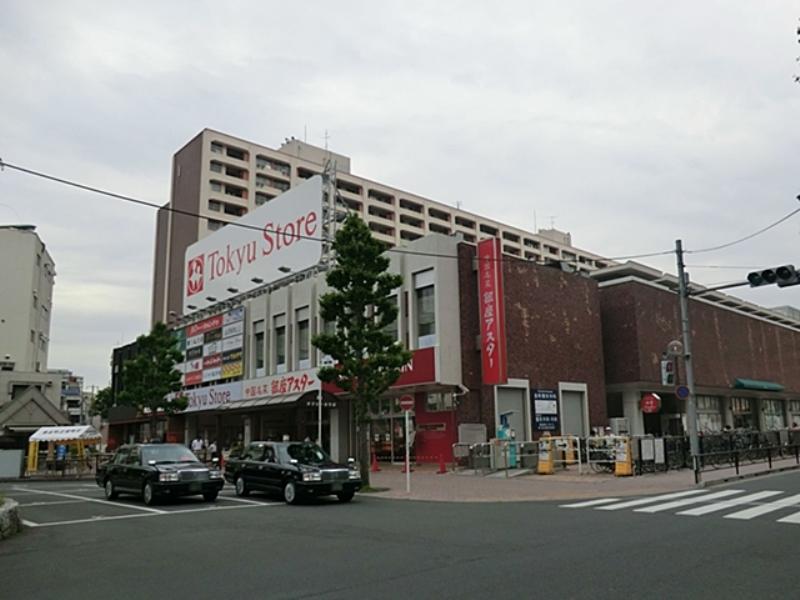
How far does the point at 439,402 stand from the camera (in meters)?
29.3

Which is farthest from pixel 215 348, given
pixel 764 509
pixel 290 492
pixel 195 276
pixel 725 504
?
pixel 764 509

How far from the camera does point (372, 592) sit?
24.0ft

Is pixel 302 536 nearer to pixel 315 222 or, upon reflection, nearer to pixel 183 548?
pixel 183 548

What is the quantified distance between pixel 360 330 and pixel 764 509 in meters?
12.4

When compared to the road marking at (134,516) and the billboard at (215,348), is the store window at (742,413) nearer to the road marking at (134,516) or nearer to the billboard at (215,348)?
the billboard at (215,348)

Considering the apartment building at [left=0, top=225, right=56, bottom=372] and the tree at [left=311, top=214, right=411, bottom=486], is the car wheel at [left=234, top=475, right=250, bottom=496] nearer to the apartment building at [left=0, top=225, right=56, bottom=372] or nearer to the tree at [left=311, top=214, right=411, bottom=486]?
the tree at [left=311, top=214, right=411, bottom=486]

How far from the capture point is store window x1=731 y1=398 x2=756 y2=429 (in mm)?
49062

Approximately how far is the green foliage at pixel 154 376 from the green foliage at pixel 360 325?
19456 millimetres

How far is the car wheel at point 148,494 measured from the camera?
17.2 m

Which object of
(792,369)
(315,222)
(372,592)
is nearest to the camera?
(372,592)

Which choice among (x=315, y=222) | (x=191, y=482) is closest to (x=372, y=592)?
(x=191, y=482)

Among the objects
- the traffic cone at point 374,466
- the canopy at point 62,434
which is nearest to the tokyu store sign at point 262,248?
the traffic cone at point 374,466

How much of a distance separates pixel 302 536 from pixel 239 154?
215 feet

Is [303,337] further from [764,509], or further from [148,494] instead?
[764,509]
